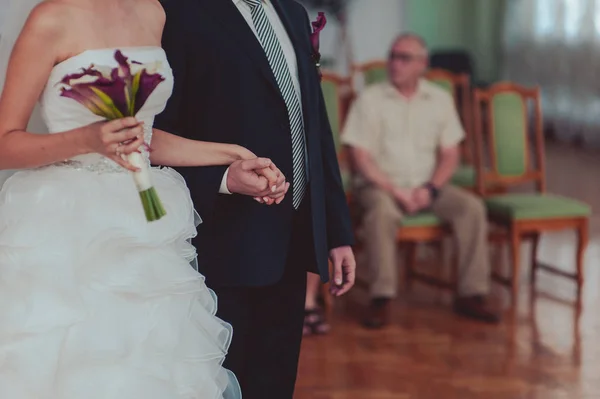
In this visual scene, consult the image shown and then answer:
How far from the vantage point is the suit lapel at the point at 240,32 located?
2.02 metres

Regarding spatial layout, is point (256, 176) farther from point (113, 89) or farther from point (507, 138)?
point (507, 138)

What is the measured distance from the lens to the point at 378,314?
184 inches

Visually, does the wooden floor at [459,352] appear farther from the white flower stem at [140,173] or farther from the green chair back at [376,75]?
the white flower stem at [140,173]

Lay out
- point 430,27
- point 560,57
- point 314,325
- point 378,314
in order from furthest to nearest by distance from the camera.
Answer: point 430,27 → point 560,57 → point 378,314 → point 314,325

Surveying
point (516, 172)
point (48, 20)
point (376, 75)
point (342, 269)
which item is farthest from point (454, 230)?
point (48, 20)

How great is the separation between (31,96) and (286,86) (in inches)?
22.7

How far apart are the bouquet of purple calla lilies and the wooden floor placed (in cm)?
207

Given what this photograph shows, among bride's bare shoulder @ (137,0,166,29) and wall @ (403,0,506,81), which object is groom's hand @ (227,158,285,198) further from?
wall @ (403,0,506,81)

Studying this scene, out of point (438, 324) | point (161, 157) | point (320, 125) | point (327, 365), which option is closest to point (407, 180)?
point (438, 324)

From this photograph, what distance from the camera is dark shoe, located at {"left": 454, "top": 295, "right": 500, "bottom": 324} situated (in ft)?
15.5

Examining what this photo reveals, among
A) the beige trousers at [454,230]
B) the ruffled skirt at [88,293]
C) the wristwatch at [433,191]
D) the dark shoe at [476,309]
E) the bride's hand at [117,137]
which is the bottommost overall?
the dark shoe at [476,309]

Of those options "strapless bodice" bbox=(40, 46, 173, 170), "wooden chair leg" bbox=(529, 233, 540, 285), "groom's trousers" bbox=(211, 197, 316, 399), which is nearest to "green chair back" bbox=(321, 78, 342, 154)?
"wooden chair leg" bbox=(529, 233, 540, 285)

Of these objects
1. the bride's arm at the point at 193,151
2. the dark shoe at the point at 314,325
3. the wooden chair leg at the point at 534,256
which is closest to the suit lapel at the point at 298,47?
the bride's arm at the point at 193,151

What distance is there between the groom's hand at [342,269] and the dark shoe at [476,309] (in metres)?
2.56
